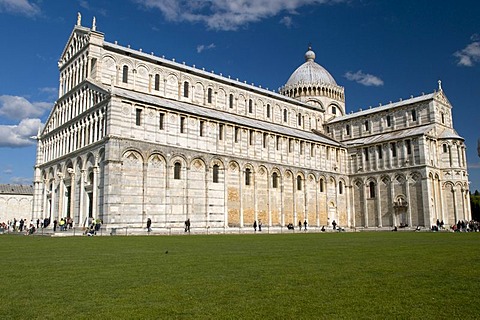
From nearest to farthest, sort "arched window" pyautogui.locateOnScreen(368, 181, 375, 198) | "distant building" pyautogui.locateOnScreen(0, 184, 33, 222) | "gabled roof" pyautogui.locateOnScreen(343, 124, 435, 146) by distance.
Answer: "gabled roof" pyautogui.locateOnScreen(343, 124, 435, 146) → "arched window" pyautogui.locateOnScreen(368, 181, 375, 198) → "distant building" pyautogui.locateOnScreen(0, 184, 33, 222)

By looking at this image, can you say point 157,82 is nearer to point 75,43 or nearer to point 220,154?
point 75,43

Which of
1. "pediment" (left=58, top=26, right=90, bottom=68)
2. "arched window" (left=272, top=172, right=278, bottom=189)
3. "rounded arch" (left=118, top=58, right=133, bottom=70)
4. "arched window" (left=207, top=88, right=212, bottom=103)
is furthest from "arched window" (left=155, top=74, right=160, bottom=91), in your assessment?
"arched window" (left=272, top=172, right=278, bottom=189)

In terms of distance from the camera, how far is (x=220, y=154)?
39.1 m

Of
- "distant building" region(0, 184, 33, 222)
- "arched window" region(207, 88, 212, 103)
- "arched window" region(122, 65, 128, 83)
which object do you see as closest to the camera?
"arched window" region(122, 65, 128, 83)

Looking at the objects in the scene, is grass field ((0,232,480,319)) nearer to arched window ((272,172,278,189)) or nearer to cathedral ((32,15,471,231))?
cathedral ((32,15,471,231))

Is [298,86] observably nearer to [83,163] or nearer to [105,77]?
[105,77]

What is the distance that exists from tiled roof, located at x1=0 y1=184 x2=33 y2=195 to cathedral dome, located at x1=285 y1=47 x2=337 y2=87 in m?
48.4

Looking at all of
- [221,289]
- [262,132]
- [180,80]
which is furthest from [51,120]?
[221,289]

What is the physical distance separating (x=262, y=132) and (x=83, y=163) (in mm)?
17643

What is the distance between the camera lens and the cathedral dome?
201 ft

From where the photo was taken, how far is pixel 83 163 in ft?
Answer: 119

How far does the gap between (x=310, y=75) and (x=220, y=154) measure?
28.4m

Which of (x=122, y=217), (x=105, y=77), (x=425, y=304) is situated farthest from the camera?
(x=105, y=77)

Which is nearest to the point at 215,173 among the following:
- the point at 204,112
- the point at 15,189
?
the point at 204,112
